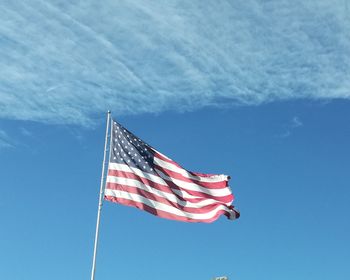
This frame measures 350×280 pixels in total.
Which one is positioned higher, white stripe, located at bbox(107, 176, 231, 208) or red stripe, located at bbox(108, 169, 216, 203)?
red stripe, located at bbox(108, 169, 216, 203)

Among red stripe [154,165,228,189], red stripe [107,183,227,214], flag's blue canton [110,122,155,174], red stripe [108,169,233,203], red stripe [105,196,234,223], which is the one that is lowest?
red stripe [105,196,234,223]

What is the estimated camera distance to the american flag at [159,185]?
3064 centimetres

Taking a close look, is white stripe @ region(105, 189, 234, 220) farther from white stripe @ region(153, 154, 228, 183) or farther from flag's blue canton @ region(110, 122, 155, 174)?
flag's blue canton @ region(110, 122, 155, 174)

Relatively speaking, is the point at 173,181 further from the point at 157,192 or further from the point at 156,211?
the point at 156,211

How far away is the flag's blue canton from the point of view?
1236 inches

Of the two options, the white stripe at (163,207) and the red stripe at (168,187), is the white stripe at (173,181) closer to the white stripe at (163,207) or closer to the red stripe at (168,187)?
the red stripe at (168,187)

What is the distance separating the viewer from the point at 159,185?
3144cm

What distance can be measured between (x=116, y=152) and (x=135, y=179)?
153cm

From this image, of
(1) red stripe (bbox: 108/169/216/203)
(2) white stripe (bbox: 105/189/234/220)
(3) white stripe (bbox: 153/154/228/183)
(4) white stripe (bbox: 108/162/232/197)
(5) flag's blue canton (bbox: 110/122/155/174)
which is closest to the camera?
(2) white stripe (bbox: 105/189/234/220)

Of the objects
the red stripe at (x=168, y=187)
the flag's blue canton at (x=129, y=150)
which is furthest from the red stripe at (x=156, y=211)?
the flag's blue canton at (x=129, y=150)

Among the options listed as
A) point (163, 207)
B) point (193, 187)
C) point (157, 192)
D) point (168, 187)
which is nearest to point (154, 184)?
point (157, 192)

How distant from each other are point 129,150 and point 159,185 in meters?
1.98

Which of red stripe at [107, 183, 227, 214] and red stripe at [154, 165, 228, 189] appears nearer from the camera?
red stripe at [107, 183, 227, 214]

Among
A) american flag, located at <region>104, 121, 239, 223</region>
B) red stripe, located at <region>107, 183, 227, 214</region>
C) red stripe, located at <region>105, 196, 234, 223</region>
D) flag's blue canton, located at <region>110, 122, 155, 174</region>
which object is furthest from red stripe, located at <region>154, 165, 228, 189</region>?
red stripe, located at <region>105, 196, 234, 223</region>
